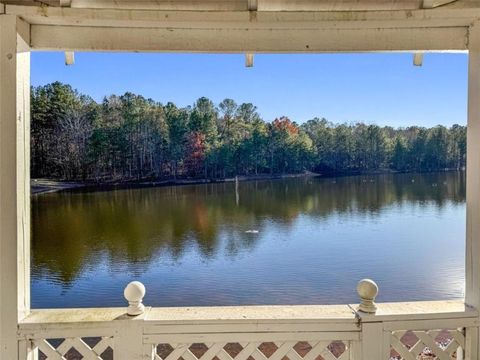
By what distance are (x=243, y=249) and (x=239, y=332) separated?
1343 centimetres

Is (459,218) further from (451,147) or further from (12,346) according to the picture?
(451,147)

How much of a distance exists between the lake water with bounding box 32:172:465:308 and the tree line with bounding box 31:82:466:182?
5522 mm

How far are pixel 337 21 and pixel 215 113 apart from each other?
34338mm

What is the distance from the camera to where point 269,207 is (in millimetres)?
23781

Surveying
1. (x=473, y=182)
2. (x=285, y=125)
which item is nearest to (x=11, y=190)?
(x=473, y=182)

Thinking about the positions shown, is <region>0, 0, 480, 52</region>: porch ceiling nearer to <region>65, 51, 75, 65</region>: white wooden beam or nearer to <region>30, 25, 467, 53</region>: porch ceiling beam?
<region>30, 25, 467, 53</region>: porch ceiling beam

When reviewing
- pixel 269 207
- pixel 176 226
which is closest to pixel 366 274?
pixel 176 226

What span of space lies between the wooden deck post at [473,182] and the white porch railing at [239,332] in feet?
0.23

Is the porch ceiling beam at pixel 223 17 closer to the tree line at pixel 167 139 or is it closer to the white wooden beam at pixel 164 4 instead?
the white wooden beam at pixel 164 4

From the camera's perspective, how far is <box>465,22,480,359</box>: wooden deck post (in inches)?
62.1

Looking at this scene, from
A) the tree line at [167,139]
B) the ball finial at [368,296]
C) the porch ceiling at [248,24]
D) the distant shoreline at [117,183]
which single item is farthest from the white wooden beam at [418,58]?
the tree line at [167,139]

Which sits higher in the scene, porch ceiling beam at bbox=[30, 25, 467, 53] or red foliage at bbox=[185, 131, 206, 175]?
red foliage at bbox=[185, 131, 206, 175]

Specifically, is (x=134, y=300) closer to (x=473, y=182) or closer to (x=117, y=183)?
(x=473, y=182)

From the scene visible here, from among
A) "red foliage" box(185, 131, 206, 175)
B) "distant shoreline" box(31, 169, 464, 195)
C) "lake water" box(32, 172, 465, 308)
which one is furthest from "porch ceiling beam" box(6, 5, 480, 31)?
"red foliage" box(185, 131, 206, 175)
